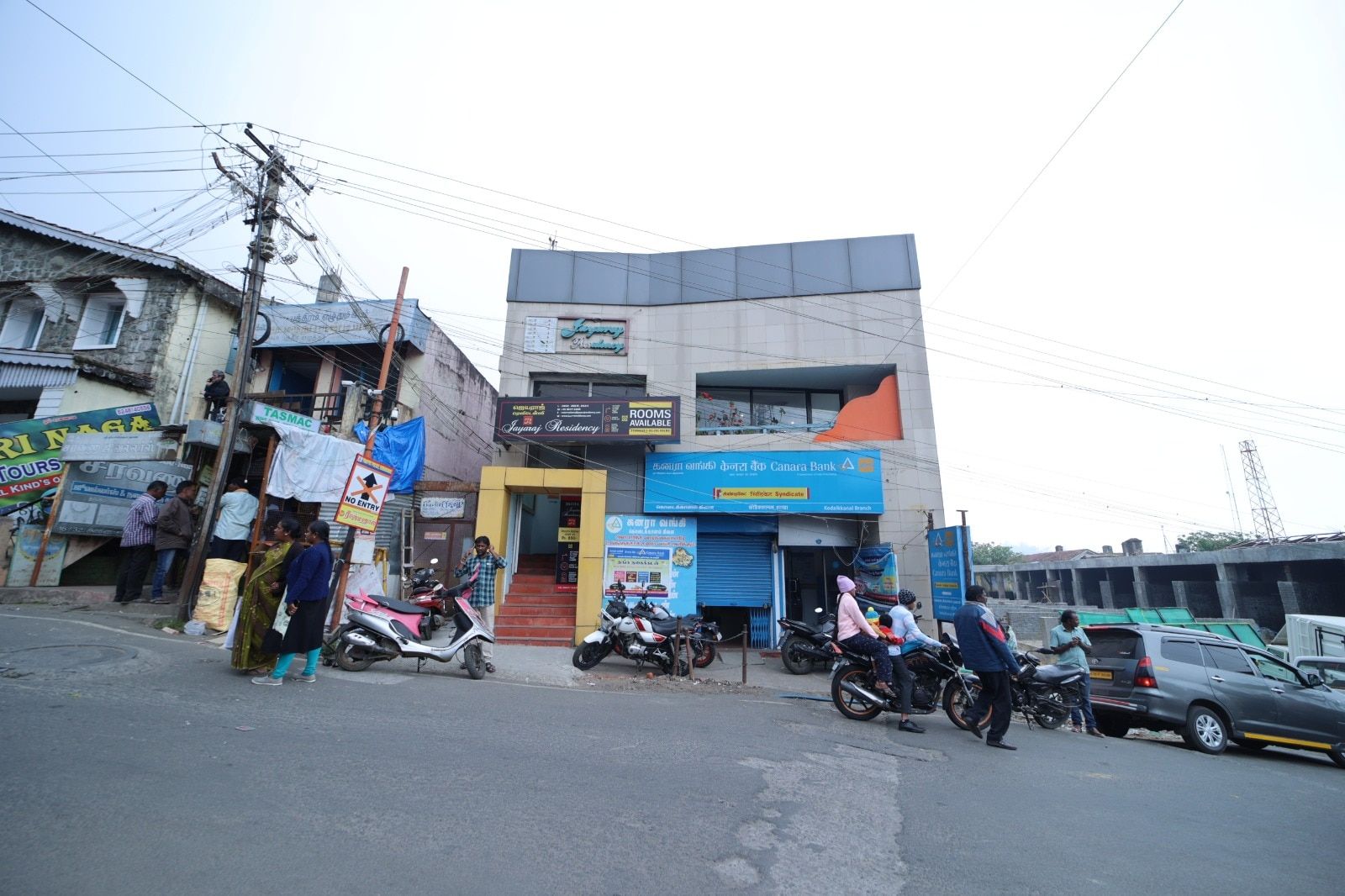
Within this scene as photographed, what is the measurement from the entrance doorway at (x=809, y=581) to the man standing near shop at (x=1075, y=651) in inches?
269

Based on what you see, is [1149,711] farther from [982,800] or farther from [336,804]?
[336,804]

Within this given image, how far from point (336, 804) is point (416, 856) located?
840mm

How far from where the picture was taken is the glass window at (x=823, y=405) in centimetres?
1703

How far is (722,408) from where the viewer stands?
16609 mm

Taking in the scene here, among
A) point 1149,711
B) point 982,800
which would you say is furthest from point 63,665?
point 1149,711

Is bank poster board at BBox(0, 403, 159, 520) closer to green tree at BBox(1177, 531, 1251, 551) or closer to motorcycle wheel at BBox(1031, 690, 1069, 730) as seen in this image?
motorcycle wheel at BBox(1031, 690, 1069, 730)

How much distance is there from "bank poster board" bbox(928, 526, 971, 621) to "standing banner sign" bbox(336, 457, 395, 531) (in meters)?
11.0

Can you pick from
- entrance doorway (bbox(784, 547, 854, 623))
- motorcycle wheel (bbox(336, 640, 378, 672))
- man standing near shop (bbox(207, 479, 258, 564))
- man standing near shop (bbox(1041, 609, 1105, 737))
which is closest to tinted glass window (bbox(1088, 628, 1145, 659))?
man standing near shop (bbox(1041, 609, 1105, 737))

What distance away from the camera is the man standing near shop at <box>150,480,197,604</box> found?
9688 mm

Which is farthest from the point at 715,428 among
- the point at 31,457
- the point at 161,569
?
the point at 31,457

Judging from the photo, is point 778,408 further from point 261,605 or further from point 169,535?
point 169,535

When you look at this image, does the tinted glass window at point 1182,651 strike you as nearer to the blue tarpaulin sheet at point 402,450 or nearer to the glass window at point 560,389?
the glass window at point 560,389

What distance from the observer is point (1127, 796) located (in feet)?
16.0

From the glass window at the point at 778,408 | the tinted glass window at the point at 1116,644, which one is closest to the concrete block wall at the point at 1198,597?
the glass window at the point at 778,408
